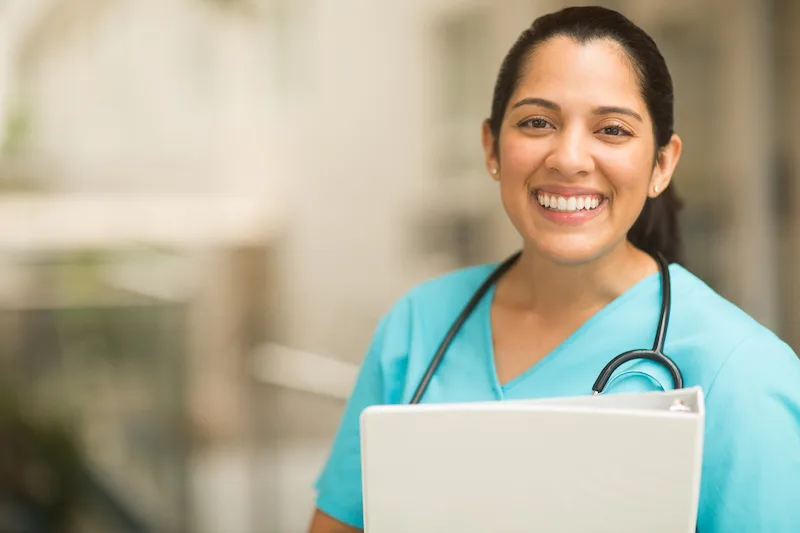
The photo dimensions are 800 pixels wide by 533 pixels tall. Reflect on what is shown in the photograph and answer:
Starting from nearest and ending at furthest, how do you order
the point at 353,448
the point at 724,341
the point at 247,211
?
1. the point at 724,341
2. the point at 353,448
3. the point at 247,211

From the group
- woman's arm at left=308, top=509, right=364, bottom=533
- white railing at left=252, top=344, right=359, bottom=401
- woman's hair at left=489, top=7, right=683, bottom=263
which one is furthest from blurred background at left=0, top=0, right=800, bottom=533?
woman's hair at left=489, top=7, right=683, bottom=263

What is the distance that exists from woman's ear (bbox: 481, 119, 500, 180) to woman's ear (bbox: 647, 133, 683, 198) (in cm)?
15

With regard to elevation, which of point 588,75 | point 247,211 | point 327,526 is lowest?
point 327,526

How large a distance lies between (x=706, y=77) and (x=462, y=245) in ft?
3.26

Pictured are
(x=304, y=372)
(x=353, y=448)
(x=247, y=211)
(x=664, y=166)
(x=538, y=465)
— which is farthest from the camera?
(x=247, y=211)

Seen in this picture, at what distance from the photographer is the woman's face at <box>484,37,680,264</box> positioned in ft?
2.65

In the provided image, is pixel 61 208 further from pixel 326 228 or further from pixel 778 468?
pixel 778 468

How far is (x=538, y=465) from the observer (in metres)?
0.66

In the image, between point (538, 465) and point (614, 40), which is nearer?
point (538, 465)

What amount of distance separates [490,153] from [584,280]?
16 cm

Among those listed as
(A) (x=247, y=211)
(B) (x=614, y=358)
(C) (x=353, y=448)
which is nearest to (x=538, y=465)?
(B) (x=614, y=358)

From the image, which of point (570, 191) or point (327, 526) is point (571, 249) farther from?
point (327, 526)

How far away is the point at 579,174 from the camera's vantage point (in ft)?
2.68

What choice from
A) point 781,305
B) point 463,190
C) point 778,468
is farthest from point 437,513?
point 463,190
